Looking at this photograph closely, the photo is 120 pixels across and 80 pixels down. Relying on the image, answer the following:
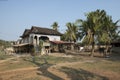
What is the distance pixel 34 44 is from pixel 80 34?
14.1m

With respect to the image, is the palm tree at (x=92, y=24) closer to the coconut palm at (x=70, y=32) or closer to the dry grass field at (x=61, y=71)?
the dry grass field at (x=61, y=71)

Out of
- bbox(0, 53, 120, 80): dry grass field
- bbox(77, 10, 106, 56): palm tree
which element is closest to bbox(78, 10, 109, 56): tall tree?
bbox(77, 10, 106, 56): palm tree

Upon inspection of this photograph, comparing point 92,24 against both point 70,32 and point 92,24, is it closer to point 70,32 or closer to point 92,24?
point 92,24

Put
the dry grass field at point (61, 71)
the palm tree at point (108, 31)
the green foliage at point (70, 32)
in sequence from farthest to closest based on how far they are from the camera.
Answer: the green foliage at point (70, 32)
the palm tree at point (108, 31)
the dry grass field at point (61, 71)

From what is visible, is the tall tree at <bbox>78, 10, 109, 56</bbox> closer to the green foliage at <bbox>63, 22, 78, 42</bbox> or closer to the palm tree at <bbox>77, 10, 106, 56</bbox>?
the palm tree at <bbox>77, 10, 106, 56</bbox>

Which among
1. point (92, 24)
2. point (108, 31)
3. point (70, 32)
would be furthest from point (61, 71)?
point (70, 32)

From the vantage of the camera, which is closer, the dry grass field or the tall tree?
the dry grass field

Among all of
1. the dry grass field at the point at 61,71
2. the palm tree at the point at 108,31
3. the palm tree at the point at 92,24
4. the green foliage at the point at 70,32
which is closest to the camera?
the dry grass field at the point at 61,71

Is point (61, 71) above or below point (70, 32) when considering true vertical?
below

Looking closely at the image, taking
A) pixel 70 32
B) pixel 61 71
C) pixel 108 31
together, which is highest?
pixel 70 32

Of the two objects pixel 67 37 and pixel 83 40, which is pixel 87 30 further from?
pixel 67 37

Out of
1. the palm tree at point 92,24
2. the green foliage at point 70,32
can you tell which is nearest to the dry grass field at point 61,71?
the palm tree at point 92,24

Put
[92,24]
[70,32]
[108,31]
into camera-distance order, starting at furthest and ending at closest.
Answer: [70,32], [108,31], [92,24]

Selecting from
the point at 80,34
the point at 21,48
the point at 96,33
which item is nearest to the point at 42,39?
the point at 21,48
